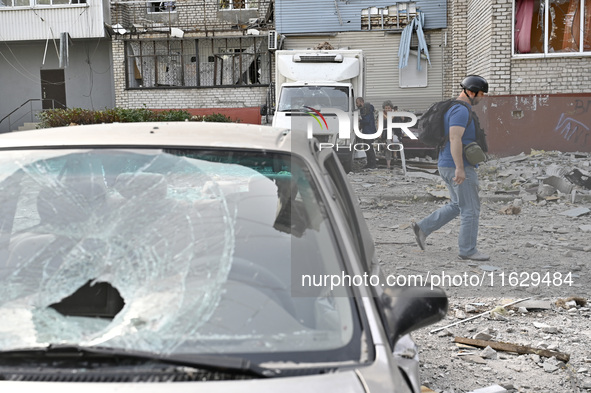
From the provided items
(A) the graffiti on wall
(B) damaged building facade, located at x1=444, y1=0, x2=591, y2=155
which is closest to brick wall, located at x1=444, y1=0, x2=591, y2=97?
(B) damaged building facade, located at x1=444, y1=0, x2=591, y2=155

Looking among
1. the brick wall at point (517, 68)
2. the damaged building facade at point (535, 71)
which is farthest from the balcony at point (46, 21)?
the brick wall at point (517, 68)

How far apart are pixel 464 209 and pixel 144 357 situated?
17.4 feet

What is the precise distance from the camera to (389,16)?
81.0 feet

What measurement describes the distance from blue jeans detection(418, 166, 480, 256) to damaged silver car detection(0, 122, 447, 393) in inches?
168

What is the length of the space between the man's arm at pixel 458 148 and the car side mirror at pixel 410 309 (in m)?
4.59

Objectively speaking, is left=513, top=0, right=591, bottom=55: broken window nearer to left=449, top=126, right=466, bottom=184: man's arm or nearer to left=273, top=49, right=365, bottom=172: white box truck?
left=273, top=49, right=365, bottom=172: white box truck

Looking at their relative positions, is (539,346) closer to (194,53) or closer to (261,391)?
(261,391)

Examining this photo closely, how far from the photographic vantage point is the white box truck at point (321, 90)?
1470 centimetres

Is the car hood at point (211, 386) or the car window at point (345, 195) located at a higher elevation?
the car window at point (345, 195)

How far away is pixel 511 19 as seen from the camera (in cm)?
1546

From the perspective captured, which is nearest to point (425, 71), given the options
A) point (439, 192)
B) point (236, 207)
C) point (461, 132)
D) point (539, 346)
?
point (439, 192)

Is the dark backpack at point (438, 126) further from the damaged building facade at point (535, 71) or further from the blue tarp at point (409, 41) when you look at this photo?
the blue tarp at point (409, 41)

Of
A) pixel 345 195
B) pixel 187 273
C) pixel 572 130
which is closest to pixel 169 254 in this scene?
pixel 187 273

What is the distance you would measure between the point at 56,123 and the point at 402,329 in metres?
16.0
